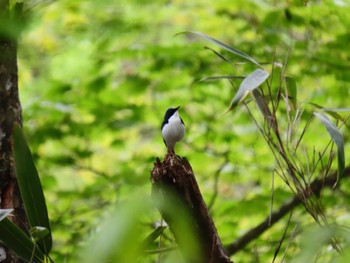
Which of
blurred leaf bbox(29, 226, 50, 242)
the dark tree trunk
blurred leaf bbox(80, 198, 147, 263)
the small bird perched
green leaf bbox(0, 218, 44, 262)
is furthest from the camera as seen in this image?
the small bird perched

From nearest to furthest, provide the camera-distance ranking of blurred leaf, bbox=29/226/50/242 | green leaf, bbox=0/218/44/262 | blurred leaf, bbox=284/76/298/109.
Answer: blurred leaf, bbox=29/226/50/242 → green leaf, bbox=0/218/44/262 → blurred leaf, bbox=284/76/298/109

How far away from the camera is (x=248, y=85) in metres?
1.64

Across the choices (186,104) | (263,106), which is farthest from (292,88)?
(186,104)

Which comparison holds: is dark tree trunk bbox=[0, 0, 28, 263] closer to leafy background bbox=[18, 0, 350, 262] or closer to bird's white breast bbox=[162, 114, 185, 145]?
bird's white breast bbox=[162, 114, 185, 145]

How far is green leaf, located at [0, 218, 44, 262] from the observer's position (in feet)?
5.18

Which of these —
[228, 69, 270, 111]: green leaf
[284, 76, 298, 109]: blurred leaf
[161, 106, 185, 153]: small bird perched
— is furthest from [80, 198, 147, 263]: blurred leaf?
[161, 106, 185, 153]: small bird perched

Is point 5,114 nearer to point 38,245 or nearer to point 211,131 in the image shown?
point 38,245

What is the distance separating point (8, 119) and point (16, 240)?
2.29ft

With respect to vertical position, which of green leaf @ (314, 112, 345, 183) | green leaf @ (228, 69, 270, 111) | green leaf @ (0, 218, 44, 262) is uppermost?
green leaf @ (228, 69, 270, 111)

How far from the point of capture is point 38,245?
1.64 meters

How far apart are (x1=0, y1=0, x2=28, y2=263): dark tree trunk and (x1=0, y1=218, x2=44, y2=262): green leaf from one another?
34 cm

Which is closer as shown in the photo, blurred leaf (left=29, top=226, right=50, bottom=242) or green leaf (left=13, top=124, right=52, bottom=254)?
blurred leaf (left=29, top=226, right=50, bottom=242)

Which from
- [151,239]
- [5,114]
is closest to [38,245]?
[151,239]

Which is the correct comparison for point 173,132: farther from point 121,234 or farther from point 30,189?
point 121,234
